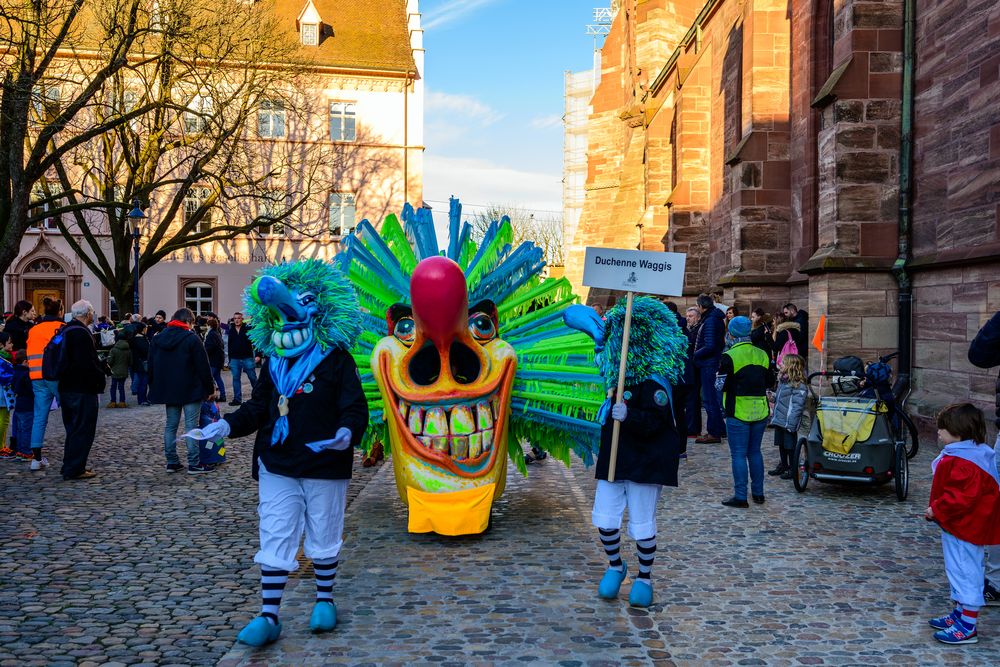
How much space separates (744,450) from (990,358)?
2.96 meters

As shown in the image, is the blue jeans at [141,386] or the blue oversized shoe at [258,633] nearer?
the blue oversized shoe at [258,633]

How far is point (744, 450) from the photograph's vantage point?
7750 millimetres

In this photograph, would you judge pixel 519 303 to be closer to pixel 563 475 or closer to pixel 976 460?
pixel 563 475

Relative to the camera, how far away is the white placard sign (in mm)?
5742

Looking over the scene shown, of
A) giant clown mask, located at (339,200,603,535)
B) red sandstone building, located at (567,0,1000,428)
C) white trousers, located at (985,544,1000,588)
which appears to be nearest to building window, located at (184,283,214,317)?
red sandstone building, located at (567,0,1000,428)

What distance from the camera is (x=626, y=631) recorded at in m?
4.65

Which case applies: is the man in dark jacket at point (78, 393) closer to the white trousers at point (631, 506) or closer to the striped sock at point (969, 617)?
the white trousers at point (631, 506)

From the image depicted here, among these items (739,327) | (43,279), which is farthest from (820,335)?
(43,279)

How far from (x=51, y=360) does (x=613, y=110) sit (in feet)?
107

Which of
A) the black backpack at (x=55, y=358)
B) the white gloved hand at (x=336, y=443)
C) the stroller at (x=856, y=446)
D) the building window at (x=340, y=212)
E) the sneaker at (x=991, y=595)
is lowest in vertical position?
the sneaker at (x=991, y=595)

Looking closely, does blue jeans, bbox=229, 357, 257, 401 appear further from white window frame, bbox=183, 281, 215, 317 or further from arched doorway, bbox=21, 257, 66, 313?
arched doorway, bbox=21, 257, 66, 313

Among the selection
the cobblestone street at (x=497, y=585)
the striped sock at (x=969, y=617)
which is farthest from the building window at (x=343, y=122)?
the striped sock at (x=969, y=617)

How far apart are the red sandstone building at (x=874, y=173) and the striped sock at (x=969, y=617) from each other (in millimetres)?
6301

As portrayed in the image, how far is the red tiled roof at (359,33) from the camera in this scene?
37406 millimetres
